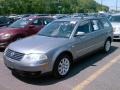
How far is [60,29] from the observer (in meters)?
7.91

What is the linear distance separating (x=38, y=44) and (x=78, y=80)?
142 cm

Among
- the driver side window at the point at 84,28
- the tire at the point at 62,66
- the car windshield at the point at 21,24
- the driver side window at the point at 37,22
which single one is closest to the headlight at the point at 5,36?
the car windshield at the point at 21,24

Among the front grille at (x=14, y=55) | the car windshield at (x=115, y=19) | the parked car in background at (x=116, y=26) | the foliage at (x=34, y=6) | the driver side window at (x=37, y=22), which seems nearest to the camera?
the front grille at (x=14, y=55)

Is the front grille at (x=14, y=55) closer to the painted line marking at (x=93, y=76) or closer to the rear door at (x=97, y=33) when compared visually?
the painted line marking at (x=93, y=76)

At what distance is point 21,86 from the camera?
6254 mm

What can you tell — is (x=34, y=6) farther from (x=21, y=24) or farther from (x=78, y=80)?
(x=78, y=80)

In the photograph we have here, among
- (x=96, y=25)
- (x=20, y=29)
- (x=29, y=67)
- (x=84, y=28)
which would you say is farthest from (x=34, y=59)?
(x=20, y=29)

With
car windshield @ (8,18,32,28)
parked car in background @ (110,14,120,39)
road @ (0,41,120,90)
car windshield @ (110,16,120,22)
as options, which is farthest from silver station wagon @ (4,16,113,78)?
car windshield @ (110,16,120,22)

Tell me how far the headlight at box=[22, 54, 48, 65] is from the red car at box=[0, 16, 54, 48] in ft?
15.7

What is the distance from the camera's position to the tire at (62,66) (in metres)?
6.64

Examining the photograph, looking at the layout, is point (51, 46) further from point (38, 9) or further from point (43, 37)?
point (38, 9)

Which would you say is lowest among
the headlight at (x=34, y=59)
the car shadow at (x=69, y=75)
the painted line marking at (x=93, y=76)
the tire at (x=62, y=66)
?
the painted line marking at (x=93, y=76)

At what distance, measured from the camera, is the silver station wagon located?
629 cm

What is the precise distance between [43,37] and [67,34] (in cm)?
72
